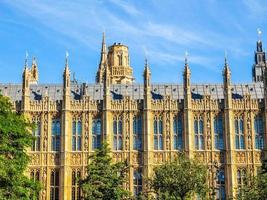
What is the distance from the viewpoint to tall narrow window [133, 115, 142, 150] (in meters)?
65.8

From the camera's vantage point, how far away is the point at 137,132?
217ft

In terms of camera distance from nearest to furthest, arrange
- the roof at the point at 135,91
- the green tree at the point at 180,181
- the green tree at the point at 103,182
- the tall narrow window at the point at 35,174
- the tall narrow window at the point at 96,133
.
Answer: the green tree at the point at 180,181, the green tree at the point at 103,182, the tall narrow window at the point at 35,174, the tall narrow window at the point at 96,133, the roof at the point at 135,91

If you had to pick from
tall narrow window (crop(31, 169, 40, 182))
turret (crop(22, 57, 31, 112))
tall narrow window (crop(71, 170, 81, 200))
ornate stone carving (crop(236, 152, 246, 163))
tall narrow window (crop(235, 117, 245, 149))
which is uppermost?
turret (crop(22, 57, 31, 112))

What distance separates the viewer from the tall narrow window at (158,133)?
65.8 metres

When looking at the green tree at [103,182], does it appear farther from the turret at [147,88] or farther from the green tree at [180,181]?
the turret at [147,88]

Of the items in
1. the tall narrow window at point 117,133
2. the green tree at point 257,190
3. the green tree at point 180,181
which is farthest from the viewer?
the tall narrow window at point 117,133

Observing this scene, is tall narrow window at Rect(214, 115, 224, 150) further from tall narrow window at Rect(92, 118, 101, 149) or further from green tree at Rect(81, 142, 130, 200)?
green tree at Rect(81, 142, 130, 200)

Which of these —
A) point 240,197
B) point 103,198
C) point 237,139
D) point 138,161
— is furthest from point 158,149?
point 240,197

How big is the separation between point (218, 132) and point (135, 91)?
10.6m

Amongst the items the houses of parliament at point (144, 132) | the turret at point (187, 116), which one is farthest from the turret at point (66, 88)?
the turret at point (187, 116)

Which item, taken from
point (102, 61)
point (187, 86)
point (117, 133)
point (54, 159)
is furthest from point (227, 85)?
point (102, 61)

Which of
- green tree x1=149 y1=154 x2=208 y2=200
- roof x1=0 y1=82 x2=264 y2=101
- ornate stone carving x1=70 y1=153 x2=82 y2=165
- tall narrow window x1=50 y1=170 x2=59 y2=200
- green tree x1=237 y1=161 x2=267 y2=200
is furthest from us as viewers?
roof x1=0 y1=82 x2=264 y2=101

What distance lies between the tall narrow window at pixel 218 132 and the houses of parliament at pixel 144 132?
11 centimetres

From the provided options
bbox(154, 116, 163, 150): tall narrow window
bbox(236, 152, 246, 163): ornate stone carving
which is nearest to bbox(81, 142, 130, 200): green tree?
bbox(154, 116, 163, 150): tall narrow window
